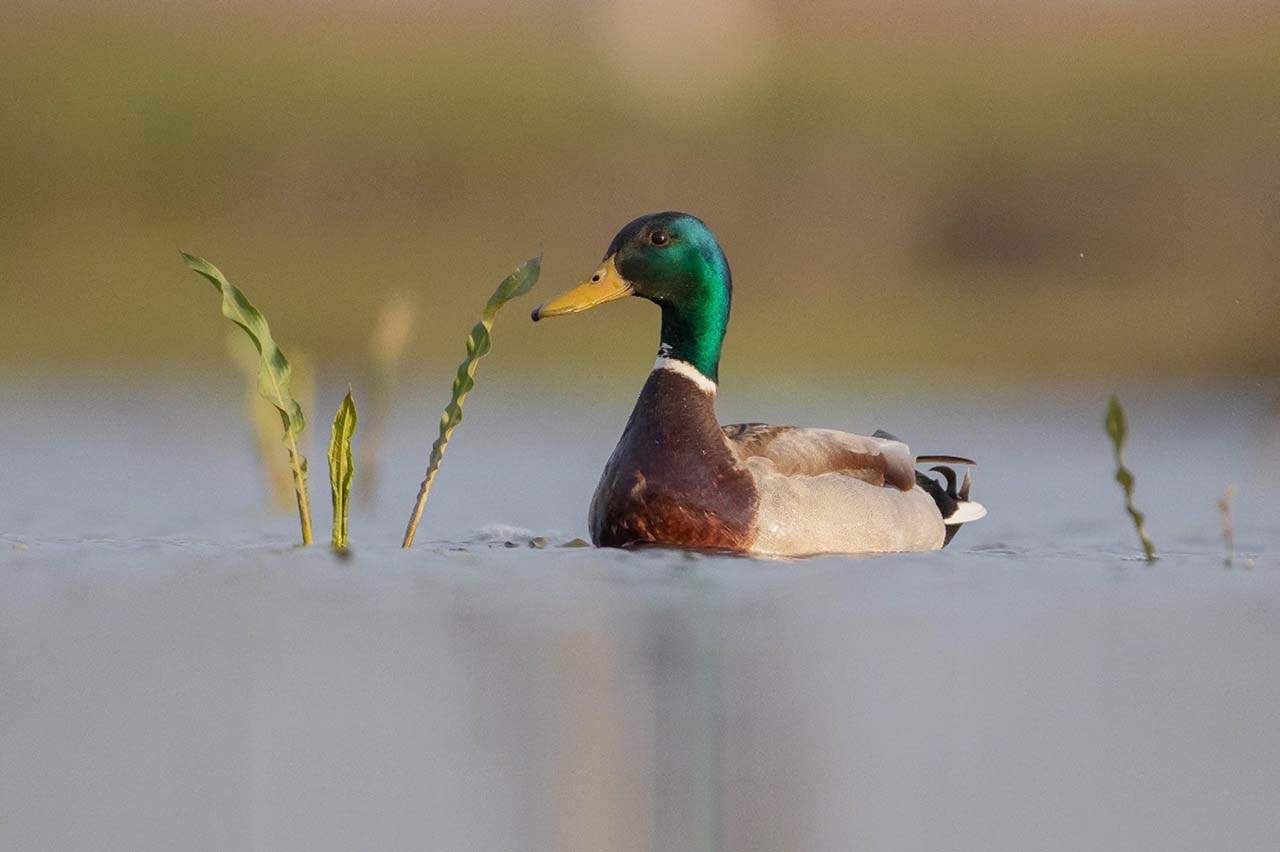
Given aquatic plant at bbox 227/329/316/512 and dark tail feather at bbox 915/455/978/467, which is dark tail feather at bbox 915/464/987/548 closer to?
dark tail feather at bbox 915/455/978/467

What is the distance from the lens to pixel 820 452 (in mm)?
8016

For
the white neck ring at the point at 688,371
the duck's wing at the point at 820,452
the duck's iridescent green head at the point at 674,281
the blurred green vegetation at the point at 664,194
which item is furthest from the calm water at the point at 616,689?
the blurred green vegetation at the point at 664,194

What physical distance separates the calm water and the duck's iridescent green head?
0.89 metres

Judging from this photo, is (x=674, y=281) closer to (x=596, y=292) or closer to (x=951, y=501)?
(x=596, y=292)

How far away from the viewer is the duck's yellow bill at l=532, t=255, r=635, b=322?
26.2 ft

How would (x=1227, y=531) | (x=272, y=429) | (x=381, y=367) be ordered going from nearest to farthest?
(x=1227, y=531) < (x=272, y=429) < (x=381, y=367)

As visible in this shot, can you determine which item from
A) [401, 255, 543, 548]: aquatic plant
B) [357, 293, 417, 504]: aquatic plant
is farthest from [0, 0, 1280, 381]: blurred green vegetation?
[401, 255, 543, 548]: aquatic plant

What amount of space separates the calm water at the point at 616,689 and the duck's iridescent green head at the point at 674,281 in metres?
0.89

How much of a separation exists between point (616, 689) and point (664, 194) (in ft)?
40.2

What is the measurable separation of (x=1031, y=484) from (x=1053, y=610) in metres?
3.58

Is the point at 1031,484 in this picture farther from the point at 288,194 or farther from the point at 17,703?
the point at 288,194

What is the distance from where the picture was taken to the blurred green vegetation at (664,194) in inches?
595

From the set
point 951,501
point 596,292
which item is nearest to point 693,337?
point 596,292

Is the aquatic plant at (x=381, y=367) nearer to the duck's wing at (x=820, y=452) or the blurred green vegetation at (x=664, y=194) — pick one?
the duck's wing at (x=820, y=452)
